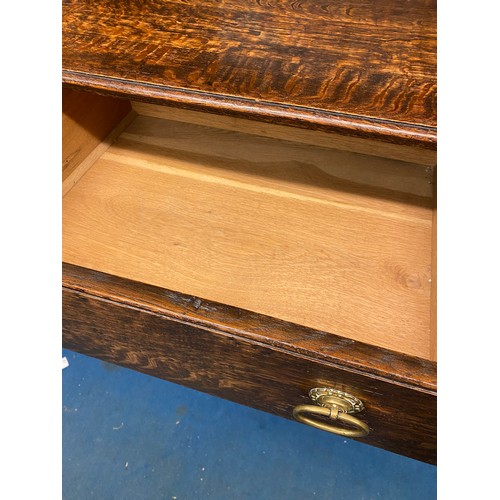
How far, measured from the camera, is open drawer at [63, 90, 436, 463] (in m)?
0.42

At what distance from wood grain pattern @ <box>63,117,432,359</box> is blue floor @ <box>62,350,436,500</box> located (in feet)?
0.74

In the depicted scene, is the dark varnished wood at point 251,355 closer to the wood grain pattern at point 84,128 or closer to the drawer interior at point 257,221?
the drawer interior at point 257,221

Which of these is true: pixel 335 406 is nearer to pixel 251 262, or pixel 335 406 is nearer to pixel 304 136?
pixel 251 262

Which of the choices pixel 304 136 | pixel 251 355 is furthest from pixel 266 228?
pixel 251 355

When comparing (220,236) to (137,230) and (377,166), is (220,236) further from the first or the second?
(377,166)

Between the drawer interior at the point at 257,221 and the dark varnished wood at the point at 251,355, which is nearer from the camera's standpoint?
the dark varnished wood at the point at 251,355

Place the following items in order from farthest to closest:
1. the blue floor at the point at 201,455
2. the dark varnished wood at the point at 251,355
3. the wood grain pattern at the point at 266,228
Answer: the blue floor at the point at 201,455, the wood grain pattern at the point at 266,228, the dark varnished wood at the point at 251,355

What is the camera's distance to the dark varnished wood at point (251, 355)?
0.39 m

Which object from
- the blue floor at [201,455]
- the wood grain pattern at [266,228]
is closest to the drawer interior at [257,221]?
the wood grain pattern at [266,228]

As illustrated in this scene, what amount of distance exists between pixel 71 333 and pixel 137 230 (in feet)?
0.57

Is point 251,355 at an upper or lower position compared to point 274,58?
lower

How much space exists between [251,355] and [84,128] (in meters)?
0.44

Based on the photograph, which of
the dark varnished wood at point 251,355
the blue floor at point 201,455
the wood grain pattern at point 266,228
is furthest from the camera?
the blue floor at point 201,455

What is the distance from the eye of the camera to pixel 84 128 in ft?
2.43
